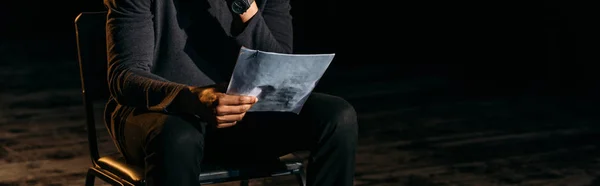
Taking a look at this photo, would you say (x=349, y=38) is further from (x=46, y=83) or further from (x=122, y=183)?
(x=122, y=183)

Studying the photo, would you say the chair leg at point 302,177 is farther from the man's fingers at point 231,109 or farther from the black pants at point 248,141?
the man's fingers at point 231,109

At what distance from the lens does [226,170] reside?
2.55m

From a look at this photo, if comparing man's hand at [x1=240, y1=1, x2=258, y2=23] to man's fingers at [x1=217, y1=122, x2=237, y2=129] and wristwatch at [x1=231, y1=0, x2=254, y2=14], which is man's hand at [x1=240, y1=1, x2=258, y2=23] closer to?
wristwatch at [x1=231, y1=0, x2=254, y2=14]

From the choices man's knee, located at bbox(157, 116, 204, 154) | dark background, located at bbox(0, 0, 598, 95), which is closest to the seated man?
man's knee, located at bbox(157, 116, 204, 154)

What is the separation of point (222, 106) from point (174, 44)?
32 centimetres

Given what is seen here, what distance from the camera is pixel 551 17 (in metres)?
6.77

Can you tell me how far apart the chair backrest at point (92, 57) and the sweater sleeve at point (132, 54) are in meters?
0.15

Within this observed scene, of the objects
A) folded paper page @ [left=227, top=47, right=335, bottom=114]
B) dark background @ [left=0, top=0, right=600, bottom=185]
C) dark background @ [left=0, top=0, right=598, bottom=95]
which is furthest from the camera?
dark background @ [left=0, top=0, right=598, bottom=95]

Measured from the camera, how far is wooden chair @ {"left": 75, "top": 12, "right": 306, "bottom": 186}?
8.48ft

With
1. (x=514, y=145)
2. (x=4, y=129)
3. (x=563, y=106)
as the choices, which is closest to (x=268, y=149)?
(x=514, y=145)

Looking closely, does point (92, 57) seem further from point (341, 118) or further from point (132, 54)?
point (341, 118)

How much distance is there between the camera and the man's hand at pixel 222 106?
239cm

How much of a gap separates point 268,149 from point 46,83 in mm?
3869

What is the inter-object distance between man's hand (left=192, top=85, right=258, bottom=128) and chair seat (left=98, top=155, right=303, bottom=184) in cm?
14
